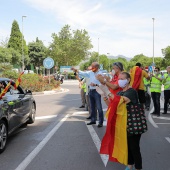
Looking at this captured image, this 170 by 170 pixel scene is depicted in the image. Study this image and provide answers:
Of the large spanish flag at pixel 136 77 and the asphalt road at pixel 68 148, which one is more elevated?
the large spanish flag at pixel 136 77

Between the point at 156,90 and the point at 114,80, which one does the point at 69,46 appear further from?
the point at 114,80

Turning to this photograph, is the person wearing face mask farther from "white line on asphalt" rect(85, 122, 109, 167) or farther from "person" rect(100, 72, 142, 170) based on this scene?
"white line on asphalt" rect(85, 122, 109, 167)

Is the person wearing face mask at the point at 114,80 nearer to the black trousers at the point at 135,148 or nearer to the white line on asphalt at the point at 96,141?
the black trousers at the point at 135,148

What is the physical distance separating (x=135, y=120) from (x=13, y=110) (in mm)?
3167

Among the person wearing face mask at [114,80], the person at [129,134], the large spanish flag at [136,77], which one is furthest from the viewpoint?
the large spanish flag at [136,77]

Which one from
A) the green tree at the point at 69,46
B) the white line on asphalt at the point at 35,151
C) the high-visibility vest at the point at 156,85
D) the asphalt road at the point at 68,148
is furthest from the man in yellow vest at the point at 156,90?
the green tree at the point at 69,46

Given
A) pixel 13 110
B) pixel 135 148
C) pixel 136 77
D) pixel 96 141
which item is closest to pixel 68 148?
pixel 96 141

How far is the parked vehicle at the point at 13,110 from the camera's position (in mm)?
5719

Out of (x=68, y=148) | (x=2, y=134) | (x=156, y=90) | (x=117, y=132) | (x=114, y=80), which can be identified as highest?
(x=114, y=80)

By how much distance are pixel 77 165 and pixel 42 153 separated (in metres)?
0.99

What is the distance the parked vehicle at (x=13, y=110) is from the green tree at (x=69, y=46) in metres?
43.4

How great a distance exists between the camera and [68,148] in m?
5.95

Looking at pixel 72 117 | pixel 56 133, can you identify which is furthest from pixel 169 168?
pixel 72 117

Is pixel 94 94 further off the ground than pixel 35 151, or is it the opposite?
pixel 94 94
